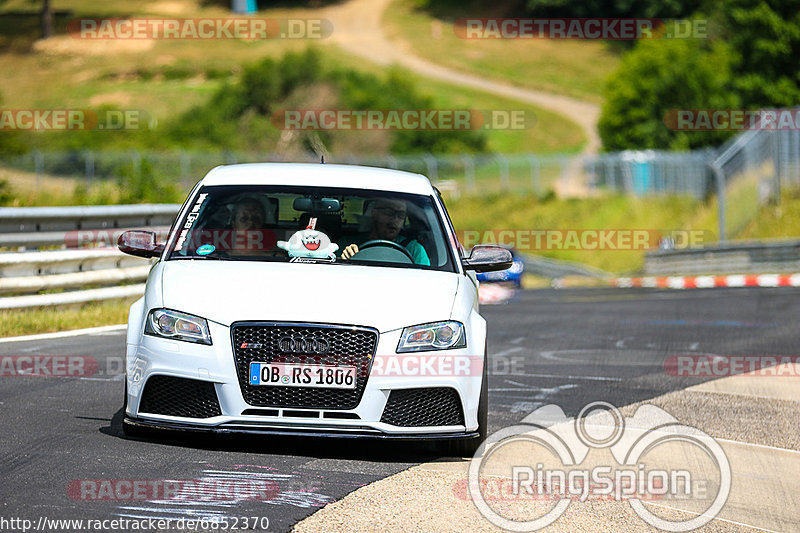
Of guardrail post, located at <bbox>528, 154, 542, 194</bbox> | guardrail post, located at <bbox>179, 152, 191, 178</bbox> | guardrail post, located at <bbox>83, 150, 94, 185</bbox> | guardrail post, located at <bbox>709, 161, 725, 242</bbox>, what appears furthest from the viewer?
guardrail post, located at <bbox>528, 154, 542, 194</bbox>

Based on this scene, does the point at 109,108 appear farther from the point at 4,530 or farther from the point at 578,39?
the point at 4,530

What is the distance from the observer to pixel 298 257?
25.3ft

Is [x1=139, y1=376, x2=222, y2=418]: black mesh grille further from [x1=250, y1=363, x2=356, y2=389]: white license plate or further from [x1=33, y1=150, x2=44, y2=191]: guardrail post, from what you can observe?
[x1=33, y1=150, x2=44, y2=191]: guardrail post

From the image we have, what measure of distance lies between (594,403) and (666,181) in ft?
126

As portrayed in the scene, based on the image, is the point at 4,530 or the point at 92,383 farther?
the point at 92,383

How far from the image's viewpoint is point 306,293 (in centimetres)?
691

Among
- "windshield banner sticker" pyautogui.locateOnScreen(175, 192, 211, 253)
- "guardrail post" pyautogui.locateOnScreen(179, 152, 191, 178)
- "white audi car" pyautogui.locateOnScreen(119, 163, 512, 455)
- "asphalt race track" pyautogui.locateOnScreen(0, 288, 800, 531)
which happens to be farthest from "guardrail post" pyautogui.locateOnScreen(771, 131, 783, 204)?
"white audi car" pyautogui.locateOnScreen(119, 163, 512, 455)

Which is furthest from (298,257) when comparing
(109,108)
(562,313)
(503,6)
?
(503,6)

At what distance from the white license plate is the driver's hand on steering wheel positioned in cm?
126

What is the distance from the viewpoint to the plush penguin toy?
776cm

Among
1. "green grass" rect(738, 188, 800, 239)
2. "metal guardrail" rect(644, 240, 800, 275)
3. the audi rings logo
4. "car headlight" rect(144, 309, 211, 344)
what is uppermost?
→ "green grass" rect(738, 188, 800, 239)

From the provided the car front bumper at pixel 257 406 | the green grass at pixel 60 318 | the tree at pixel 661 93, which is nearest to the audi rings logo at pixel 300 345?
the car front bumper at pixel 257 406

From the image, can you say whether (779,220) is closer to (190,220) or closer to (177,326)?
(190,220)

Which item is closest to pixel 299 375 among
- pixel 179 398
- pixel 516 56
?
pixel 179 398
